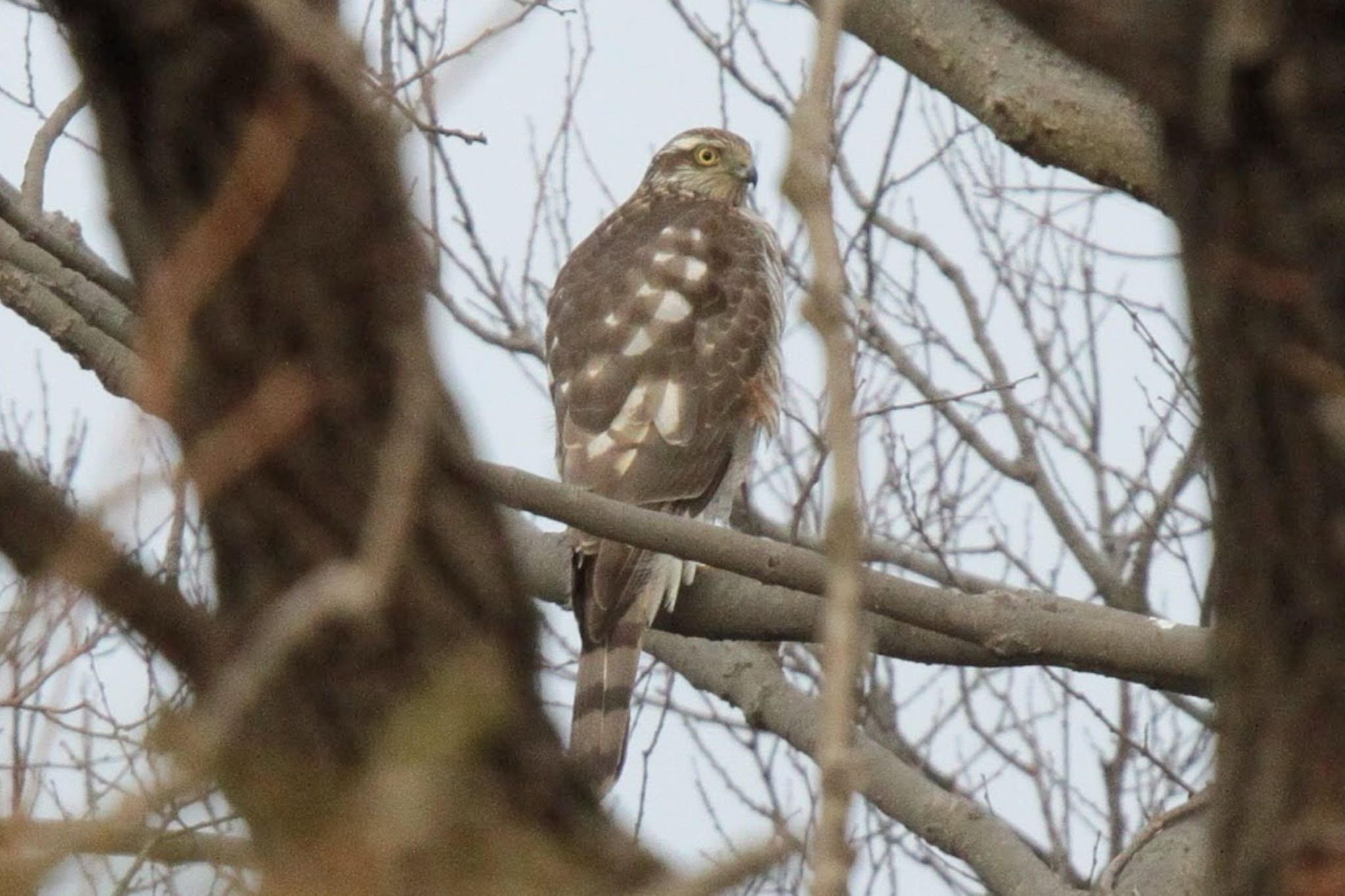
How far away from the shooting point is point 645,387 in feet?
22.0

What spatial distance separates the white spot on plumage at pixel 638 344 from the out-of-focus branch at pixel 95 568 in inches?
198

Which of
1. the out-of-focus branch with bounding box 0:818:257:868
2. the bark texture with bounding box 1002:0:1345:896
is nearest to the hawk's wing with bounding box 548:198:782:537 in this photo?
the out-of-focus branch with bounding box 0:818:257:868

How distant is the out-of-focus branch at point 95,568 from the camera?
5.09 ft

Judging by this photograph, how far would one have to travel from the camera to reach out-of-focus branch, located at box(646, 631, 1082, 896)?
15.7 ft

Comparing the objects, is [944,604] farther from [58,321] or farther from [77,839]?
[77,839]

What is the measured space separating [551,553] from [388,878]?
429 centimetres

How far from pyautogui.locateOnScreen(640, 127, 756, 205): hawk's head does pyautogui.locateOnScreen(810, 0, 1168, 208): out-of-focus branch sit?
11.2ft

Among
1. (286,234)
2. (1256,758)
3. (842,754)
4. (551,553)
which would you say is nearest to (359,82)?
(286,234)

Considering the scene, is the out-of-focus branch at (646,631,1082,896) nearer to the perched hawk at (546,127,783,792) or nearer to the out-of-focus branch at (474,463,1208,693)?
the perched hawk at (546,127,783,792)

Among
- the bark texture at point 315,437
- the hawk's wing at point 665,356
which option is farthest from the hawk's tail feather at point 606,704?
the bark texture at point 315,437

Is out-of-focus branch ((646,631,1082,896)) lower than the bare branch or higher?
lower

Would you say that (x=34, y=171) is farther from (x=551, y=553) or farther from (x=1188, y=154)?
(x=1188, y=154)

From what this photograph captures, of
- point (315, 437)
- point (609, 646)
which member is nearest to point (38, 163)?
point (609, 646)

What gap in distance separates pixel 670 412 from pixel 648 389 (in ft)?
0.50
